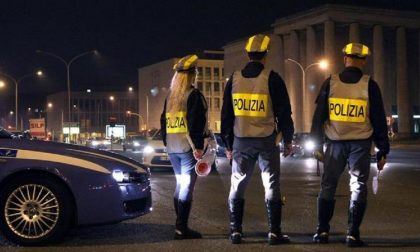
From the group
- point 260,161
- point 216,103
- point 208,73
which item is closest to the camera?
point 260,161

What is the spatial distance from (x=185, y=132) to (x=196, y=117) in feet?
0.65

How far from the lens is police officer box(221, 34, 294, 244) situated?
618cm

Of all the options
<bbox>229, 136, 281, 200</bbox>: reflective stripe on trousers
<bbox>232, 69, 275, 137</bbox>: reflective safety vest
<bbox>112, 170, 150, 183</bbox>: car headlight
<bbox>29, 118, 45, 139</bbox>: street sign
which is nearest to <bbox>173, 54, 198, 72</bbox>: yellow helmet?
<bbox>232, 69, 275, 137</bbox>: reflective safety vest

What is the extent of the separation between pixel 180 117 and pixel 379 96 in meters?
2.07

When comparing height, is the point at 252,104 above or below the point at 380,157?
above

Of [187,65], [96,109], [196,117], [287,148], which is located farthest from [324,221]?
[96,109]

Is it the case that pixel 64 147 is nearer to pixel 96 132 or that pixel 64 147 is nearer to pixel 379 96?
pixel 379 96

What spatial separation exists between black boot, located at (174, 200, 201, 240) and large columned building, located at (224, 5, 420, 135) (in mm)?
62691

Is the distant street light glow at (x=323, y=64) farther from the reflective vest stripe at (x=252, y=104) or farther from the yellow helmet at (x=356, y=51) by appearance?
the reflective vest stripe at (x=252, y=104)

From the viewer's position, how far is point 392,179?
15.2m

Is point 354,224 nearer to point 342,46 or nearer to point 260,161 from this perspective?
point 260,161

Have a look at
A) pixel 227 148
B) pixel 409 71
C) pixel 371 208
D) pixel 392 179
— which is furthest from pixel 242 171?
pixel 409 71

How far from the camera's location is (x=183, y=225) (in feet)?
21.3

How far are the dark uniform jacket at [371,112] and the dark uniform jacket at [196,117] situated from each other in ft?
3.87
